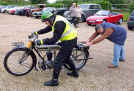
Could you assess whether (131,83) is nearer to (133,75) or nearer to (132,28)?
(133,75)

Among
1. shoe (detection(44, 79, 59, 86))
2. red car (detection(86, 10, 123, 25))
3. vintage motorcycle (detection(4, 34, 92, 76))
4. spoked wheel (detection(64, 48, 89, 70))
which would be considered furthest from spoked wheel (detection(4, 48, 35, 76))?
red car (detection(86, 10, 123, 25))

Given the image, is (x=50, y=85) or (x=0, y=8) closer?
(x=50, y=85)

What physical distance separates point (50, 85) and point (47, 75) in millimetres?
635

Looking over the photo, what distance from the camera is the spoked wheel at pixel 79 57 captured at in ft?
17.9

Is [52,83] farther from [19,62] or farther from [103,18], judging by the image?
[103,18]

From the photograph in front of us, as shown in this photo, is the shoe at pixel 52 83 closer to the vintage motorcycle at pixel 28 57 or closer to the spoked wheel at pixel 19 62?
the vintage motorcycle at pixel 28 57

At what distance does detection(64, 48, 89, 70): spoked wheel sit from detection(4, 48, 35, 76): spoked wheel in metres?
0.94

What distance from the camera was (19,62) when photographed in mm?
5070

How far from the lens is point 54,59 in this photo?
16.2 feet

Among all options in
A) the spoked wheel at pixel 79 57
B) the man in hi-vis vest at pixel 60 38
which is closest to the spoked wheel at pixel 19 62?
the man in hi-vis vest at pixel 60 38

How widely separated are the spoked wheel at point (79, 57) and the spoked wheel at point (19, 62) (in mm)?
941

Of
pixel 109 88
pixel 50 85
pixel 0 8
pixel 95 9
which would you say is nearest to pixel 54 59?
pixel 50 85

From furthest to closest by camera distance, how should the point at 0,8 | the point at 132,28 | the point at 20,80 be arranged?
1. the point at 0,8
2. the point at 132,28
3. the point at 20,80

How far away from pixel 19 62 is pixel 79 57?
60.3 inches
